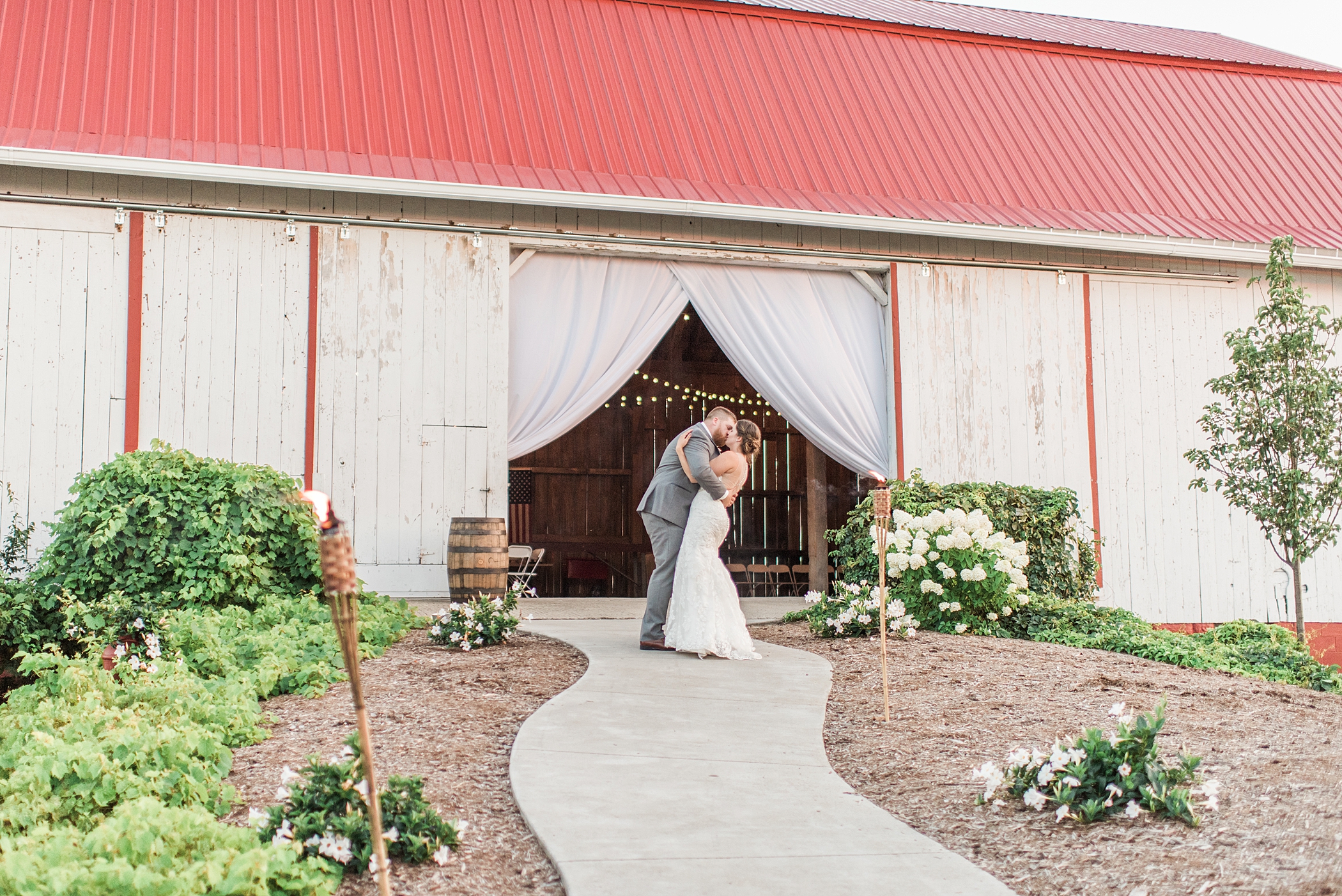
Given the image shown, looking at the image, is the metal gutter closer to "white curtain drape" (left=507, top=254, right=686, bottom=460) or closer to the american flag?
"white curtain drape" (left=507, top=254, right=686, bottom=460)

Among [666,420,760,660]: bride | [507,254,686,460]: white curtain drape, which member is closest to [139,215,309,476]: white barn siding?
[507,254,686,460]: white curtain drape

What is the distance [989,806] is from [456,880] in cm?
182

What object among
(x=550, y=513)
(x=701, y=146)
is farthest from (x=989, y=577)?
(x=550, y=513)

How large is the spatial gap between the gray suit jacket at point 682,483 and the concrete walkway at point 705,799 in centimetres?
128

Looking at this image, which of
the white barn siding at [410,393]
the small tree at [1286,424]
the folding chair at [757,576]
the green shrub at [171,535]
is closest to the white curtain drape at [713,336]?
the white barn siding at [410,393]

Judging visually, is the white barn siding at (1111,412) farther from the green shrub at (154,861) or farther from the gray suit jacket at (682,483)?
the green shrub at (154,861)

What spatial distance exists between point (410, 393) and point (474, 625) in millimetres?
3043

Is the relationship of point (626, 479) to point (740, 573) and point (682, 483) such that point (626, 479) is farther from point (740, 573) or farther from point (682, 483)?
point (682, 483)

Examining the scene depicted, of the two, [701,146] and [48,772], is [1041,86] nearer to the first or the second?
[701,146]

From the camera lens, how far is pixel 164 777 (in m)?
3.70

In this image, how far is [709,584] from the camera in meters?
6.78

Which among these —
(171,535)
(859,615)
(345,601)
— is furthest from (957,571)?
(345,601)

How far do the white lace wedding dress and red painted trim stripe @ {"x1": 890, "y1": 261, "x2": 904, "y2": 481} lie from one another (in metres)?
3.73

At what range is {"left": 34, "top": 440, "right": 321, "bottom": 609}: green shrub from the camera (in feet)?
23.1
